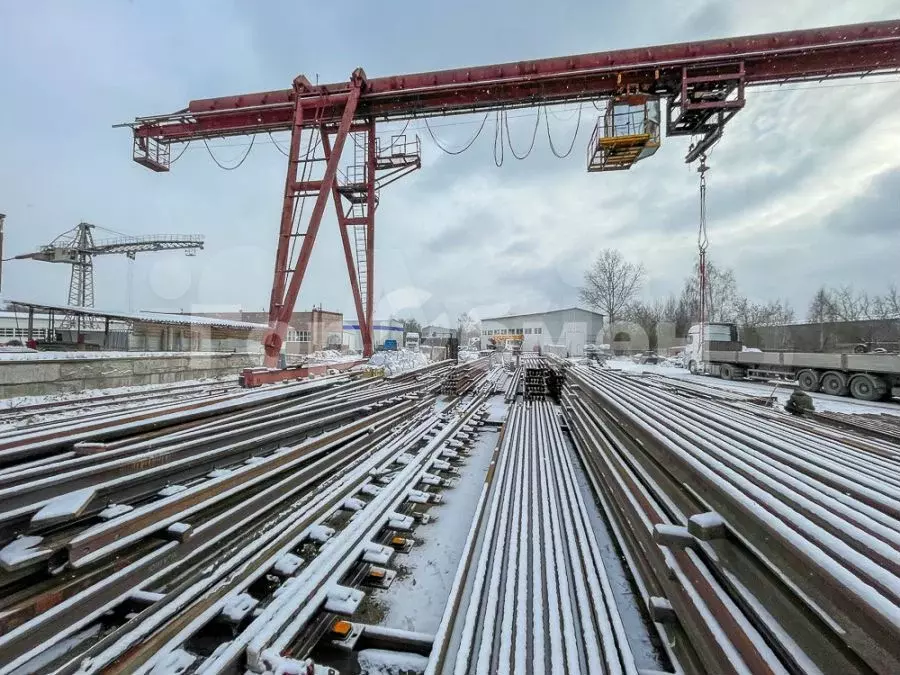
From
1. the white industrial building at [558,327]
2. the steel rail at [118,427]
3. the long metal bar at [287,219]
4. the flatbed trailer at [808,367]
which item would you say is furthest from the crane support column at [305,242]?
the white industrial building at [558,327]

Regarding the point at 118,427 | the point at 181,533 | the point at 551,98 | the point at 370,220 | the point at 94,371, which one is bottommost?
the point at 181,533

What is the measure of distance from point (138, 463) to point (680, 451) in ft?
13.4

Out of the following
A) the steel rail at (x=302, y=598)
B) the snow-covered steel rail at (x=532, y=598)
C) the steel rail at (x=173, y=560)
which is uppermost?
the steel rail at (x=173, y=560)

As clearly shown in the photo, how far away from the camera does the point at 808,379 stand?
38.8ft

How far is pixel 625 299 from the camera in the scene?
35.8 meters

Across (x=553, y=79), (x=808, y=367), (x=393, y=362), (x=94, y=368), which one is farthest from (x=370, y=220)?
(x=808, y=367)

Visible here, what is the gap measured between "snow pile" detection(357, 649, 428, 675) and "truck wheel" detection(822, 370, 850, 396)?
14232mm

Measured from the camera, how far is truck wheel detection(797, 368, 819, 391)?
11.6m

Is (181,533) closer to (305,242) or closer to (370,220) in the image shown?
(305,242)

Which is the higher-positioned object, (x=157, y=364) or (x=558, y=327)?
(x=558, y=327)

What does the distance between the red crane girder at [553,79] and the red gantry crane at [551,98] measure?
0.02 metres

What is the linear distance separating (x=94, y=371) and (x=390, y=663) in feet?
41.3

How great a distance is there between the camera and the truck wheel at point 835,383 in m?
10.8

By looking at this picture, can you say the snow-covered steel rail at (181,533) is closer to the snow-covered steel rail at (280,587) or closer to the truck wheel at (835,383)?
the snow-covered steel rail at (280,587)
